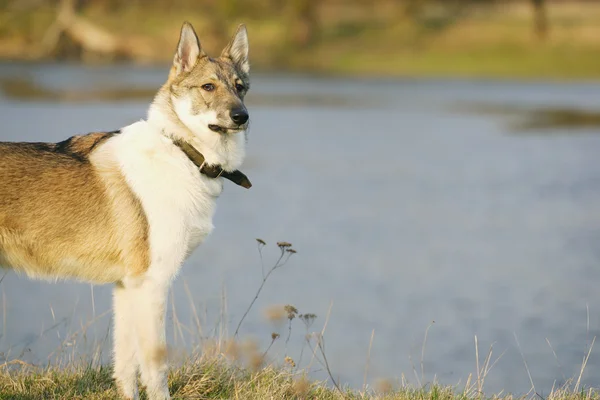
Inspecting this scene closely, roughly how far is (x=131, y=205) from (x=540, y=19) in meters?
50.2

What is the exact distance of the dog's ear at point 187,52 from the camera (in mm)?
5969

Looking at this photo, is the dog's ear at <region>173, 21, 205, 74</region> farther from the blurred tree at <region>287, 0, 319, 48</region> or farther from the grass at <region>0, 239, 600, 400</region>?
the blurred tree at <region>287, 0, 319, 48</region>

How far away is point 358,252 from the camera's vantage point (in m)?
12.9

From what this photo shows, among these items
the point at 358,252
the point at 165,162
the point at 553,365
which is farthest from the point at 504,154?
the point at 165,162

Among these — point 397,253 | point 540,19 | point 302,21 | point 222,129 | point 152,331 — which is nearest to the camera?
point 152,331

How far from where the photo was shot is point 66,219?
5520 mm

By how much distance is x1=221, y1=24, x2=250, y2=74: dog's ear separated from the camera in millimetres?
6254

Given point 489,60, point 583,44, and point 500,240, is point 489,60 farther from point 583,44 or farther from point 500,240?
point 500,240

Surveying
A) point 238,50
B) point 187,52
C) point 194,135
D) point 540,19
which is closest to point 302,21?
point 540,19

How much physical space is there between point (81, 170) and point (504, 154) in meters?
16.7

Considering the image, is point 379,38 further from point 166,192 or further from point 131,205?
point 131,205

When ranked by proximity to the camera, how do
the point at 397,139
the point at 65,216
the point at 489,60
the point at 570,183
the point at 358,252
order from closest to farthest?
the point at 65,216, the point at 358,252, the point at 570,183, the point at 397,139, the point at 489,60

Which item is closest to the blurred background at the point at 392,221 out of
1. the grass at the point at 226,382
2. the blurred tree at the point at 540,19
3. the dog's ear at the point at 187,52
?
the grass at the point at 226,382

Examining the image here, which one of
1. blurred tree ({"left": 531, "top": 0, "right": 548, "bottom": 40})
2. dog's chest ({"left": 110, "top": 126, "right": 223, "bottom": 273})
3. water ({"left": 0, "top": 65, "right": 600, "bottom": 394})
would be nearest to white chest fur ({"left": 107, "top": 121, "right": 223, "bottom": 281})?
dog's chest ({"left": 110, "top": 126, "right": 223, "bottom": 273})
